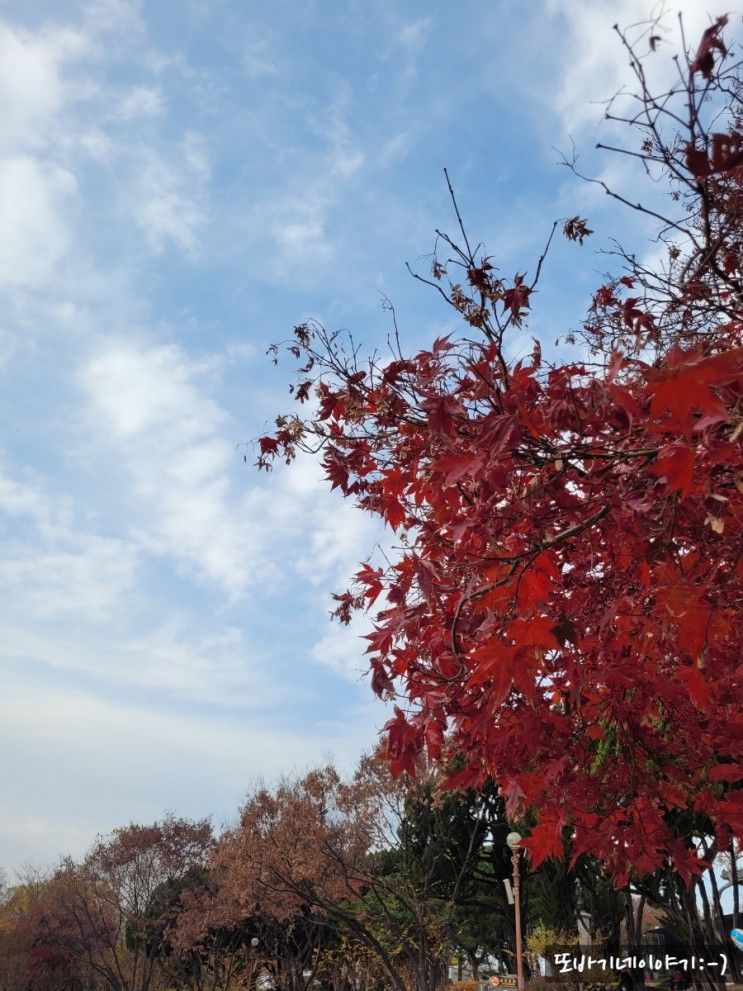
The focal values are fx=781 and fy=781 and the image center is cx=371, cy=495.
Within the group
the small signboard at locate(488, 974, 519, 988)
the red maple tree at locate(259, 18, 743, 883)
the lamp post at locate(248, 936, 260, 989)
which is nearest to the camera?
the red maple tree at locate(259, 18, 743, 883)

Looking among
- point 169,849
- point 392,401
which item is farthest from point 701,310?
point 169,849

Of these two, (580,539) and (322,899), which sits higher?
(580,539)

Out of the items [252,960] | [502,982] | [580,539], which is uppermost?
[580,539]

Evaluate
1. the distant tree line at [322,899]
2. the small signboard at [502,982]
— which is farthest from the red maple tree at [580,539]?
the small signboard at [502,982]

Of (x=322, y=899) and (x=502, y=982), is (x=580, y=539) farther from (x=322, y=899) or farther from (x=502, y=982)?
(x=502, y=982)

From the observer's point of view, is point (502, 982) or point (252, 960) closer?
point (502, 982)

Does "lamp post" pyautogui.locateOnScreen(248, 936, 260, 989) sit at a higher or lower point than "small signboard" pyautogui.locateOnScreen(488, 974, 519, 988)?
lower

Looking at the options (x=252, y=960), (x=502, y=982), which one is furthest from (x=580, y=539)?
(x=252, y=960)

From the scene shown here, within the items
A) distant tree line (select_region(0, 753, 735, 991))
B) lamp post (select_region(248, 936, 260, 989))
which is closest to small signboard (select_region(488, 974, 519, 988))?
distant tree line (select_region(0, 753, 735, 991))

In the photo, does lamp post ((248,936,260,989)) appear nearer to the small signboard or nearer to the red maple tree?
the small signboard

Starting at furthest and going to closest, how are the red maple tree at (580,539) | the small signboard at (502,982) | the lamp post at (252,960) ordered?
the lamp post at (252,960)
the small signboard at (502,982)
the red maple tree at (580,539)

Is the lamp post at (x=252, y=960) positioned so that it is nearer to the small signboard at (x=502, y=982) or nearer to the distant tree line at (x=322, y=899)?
the distant tree line at (x=322, y=899)

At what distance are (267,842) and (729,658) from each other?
25020 millimetres

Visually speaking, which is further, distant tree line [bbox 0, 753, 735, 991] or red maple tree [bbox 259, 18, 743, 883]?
distant tree line [bbox 0, 753, 735, 991]
